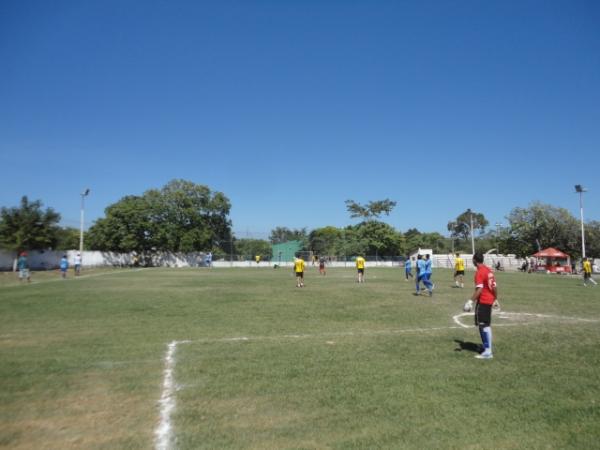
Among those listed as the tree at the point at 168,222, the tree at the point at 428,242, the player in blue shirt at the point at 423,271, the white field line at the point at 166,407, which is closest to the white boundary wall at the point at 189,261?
the tree at the point at 168,222

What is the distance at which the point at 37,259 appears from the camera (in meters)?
47.1

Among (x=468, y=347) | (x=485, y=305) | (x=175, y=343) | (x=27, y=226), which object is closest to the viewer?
(x=485, y=305)

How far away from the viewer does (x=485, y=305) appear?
7.48m

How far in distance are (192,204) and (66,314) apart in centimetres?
5455

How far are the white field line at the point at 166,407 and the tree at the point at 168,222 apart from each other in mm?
55284

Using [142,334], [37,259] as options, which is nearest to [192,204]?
[37,259]

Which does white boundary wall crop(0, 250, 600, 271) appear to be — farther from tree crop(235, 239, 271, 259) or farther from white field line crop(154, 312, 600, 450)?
white field line crop(154, 312, 600, 450)

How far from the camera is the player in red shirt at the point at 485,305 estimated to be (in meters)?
7.25

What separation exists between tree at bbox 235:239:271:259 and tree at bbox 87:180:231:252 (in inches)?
70.7

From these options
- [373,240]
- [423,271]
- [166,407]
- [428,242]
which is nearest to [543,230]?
[373,240]

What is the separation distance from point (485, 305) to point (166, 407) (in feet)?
17.9

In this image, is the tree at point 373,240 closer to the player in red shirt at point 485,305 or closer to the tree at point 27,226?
the tree at point 27,226

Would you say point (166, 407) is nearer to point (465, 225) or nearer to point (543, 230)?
point (543, 230)

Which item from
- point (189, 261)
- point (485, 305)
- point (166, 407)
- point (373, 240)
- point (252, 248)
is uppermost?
point (373, 240)
